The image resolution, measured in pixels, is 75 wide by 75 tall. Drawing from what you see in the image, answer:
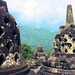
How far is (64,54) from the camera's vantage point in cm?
1048

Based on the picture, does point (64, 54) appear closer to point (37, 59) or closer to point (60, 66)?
point (60, 66)

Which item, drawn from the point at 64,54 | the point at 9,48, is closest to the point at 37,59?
the point at 64,54

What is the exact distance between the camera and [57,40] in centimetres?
1177

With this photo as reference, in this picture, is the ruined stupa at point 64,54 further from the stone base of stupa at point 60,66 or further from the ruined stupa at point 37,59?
the ruined stupa at point 37,59

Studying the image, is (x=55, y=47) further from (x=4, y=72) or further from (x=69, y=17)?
(x=4, y=72)

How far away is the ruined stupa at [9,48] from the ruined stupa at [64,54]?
2798mm

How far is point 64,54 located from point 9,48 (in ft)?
17.8

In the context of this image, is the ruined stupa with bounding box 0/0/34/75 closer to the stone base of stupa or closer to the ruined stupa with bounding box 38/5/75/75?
the stone base of stupa

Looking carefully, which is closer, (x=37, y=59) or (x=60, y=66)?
(x=60, y=66)

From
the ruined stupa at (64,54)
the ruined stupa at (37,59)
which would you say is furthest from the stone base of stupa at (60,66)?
the ruined stupa at (37,59)

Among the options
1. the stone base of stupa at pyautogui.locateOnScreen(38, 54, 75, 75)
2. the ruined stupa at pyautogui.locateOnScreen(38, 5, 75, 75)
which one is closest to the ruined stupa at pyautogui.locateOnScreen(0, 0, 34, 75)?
the stone base of stupa at pyautogui.locateOnScreen(38, 54, 75, 75)

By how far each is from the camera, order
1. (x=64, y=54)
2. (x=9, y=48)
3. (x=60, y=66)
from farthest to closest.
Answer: (x=64, y=54) → (x=60, y=66) → (x=9, y=48)

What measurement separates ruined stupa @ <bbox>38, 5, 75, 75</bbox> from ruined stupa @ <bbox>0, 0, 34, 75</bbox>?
9.18ft

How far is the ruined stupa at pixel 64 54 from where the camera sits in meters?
9.48
